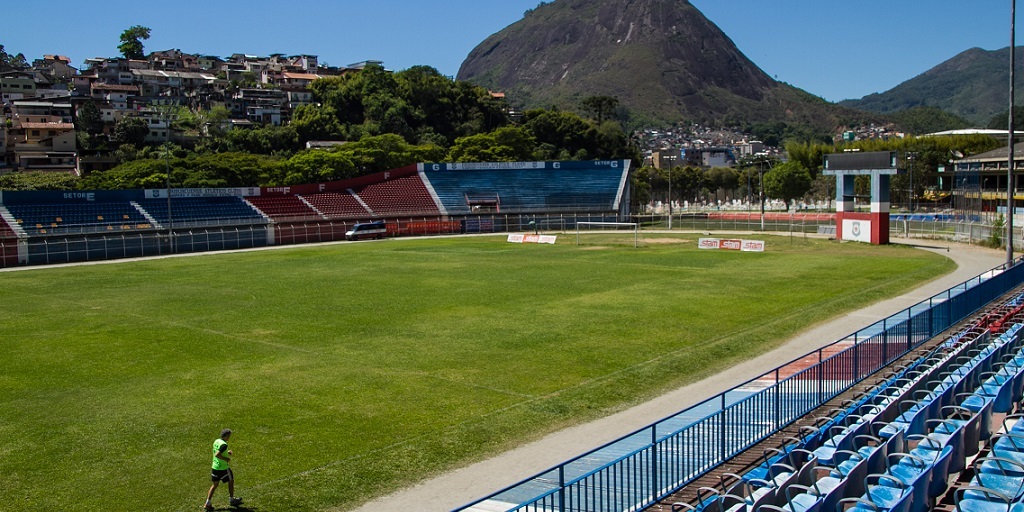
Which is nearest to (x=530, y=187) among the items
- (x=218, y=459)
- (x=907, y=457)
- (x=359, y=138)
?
(x=359, y=138)

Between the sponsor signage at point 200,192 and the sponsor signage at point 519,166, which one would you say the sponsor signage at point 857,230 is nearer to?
the sponsor signage at point 519,166

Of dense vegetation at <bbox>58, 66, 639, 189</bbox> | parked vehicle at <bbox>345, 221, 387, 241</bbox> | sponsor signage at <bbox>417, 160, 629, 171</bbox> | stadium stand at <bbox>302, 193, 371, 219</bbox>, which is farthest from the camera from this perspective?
dense vegetation at <bbox>58, 66, 639, 189</bbox>

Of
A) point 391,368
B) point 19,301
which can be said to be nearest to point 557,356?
point 391,368

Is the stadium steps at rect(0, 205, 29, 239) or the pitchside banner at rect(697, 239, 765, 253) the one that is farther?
the stadium steps at rect(0, 205, 29, 239)

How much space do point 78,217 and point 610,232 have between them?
1912 inches

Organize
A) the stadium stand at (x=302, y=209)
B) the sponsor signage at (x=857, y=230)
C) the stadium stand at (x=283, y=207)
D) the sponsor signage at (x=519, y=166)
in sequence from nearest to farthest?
the sponsor signage at (x=857, y=230) < the stadium stand at (x=302, y=209) < the stadium stand at (x=283, y=207) < the sponsor signage at (x=519, y=166)

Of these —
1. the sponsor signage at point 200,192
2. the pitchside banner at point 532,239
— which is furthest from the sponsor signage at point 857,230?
the sponsor signage at point 200,192

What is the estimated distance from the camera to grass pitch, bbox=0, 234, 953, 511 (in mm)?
15695

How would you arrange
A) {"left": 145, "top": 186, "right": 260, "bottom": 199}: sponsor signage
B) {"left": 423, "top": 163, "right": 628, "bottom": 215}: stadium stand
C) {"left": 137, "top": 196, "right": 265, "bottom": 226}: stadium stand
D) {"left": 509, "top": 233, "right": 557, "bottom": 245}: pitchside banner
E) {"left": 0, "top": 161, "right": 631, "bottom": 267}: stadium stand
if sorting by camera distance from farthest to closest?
{"left": 423, "top": 163, "right": 628, "bottom": 215}: stadium stand < {"left": 145, "top": 186, "right": 260, "bottom": 199}: sponsor signage < {"left": 137, "top": 196, "right": 265, "bottom": 226}: stadium stand < {"left": 509, "top": 233, "right": 557, "bottom": 245}: pitchside banner < {"left": 0, "top": 161, "right": 631, "bottom": 267}: stadium stand

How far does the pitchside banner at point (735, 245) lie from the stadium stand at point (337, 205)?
124ft

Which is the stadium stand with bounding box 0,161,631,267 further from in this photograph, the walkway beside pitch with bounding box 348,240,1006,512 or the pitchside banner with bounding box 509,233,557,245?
the walkway beside pitch with bounding box 348,240,1006,512

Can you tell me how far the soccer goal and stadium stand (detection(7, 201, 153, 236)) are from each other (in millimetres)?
38331

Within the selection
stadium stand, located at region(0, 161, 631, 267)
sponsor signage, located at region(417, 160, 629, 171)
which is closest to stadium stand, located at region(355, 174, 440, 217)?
stadium stand, located at region(0, 161, 631, 267)

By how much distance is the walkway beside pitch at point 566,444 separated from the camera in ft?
46.5
